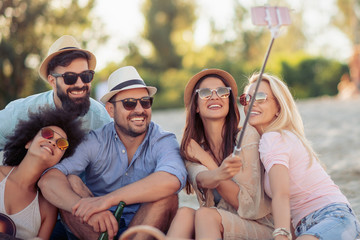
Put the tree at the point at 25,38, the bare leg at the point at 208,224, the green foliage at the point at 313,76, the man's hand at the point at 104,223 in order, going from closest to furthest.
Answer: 1. the bare leg at the point at 208,224
2. the man's hand at the point at 104,223
3. the tree at the point at 25,38
4. the green foliage at the point at 313,76

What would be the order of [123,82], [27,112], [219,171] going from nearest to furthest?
[219,171]
[123,82]
[27,112]

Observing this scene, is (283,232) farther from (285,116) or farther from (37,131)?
(37,131)

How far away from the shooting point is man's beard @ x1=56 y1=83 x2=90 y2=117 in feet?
15.9

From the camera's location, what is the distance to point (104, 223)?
3789 mm

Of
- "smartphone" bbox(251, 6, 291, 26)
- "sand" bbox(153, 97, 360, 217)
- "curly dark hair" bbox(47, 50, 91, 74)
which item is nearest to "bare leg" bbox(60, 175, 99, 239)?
"curly dark hair" bbox(47, 50, 91, 74)

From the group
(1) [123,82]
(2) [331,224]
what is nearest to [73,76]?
(1) [123,82]

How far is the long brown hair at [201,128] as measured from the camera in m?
4.21

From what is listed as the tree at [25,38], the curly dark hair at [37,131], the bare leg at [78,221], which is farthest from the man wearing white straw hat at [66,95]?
the tree at [25,38]

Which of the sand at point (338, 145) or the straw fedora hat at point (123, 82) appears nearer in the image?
the straw fedora hat at point (123, 82)

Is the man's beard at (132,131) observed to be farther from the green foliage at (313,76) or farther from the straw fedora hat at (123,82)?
the green foliage at (313,76)

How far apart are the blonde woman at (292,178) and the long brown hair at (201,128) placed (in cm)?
19

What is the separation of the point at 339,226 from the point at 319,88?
31501 millimetres

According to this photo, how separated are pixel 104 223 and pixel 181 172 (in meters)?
0.71

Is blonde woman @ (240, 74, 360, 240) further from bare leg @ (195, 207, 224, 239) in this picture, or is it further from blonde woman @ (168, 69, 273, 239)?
bare leg @ (195, 207, 224, 239)
